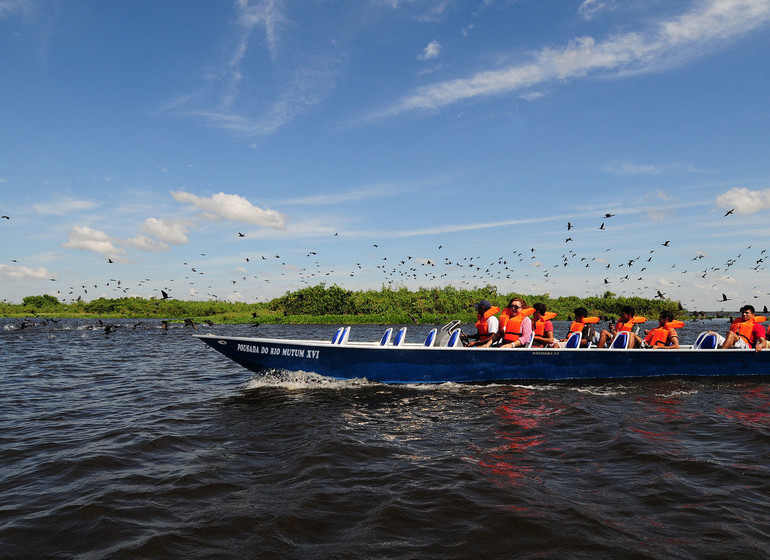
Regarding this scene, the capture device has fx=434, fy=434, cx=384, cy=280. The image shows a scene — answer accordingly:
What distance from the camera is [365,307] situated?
5744cm

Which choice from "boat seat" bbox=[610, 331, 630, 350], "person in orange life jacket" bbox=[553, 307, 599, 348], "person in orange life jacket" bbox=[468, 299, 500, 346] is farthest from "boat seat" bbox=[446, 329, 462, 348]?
"boat seat" bbox=[610, 331, 630, 350]

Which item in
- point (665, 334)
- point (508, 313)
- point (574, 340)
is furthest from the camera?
point (665, 334)

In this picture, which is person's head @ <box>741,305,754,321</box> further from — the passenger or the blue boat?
the passenger

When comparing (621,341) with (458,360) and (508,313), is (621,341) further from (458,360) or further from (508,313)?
(458,360)

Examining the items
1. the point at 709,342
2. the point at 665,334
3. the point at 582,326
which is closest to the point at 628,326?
the point at 582,326

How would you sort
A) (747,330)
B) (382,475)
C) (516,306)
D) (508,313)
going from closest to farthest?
(382,475) < (516,306) < (508,313) < (747,330)

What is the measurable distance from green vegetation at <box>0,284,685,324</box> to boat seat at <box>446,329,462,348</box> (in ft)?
132

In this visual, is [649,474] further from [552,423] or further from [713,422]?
[713,422]

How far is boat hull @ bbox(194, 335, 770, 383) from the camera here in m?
10.2

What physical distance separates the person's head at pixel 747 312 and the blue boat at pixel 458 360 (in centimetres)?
110

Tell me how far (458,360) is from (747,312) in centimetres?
878

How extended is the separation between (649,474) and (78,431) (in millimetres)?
8270

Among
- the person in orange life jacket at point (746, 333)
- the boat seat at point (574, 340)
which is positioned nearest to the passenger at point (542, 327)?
the boat seat at point (574, 340)

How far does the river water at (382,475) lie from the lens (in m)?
3.69
